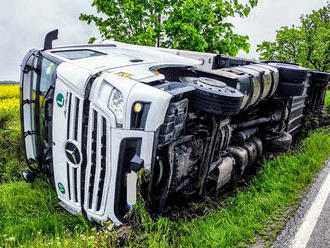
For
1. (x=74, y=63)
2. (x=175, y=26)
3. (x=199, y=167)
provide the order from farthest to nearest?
1. (x=175, y=26)
2. (x=199, y=167)
3. (x=74, y=63)

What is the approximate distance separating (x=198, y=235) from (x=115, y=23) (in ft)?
37.9

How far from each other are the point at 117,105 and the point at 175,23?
9.52 meters

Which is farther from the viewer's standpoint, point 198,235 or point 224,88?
point 224,88

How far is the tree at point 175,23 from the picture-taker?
11354 mm

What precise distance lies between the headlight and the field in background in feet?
2.71

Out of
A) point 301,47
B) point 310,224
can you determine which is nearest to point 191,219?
point 310,224

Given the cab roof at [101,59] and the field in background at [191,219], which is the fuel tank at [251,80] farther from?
the field in background at [191,219]

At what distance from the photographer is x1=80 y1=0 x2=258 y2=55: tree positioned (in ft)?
37.3

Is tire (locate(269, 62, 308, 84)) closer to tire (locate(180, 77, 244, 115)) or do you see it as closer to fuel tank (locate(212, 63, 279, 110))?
fuel tank (locate(212, 63, 279, 110))

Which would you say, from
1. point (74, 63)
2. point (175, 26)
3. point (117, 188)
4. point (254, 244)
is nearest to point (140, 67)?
point (74, 63)

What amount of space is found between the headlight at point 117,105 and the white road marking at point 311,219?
1.82m

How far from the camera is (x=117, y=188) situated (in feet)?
8.64

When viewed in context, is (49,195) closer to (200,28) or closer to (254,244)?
(254,244)

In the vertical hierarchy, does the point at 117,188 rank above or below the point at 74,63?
below
